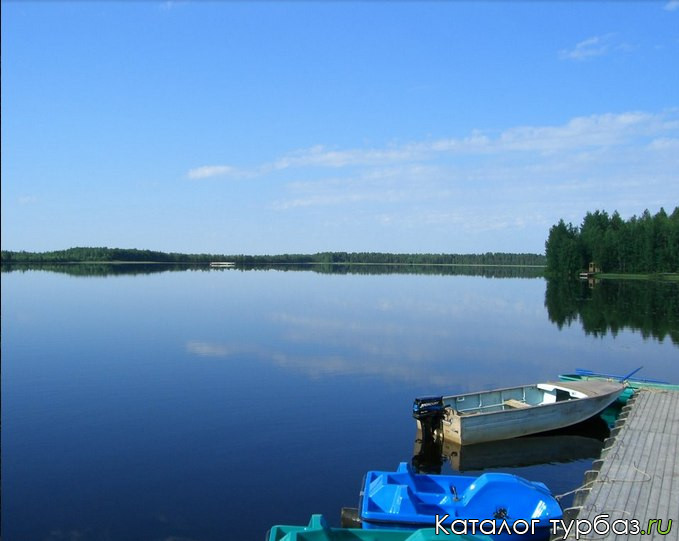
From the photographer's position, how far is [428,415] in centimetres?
1911

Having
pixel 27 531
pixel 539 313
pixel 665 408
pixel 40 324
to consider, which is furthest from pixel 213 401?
pixel 539 313

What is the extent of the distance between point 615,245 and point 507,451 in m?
122

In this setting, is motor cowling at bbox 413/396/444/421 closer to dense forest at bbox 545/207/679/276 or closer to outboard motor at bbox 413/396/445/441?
outboard motor at bbox 413/396/445/441

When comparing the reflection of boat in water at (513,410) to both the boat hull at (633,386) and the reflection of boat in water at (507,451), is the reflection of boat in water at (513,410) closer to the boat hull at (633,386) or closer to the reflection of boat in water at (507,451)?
the reflection of boat in water at (507,451)

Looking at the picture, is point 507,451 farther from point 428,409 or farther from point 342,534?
point 342,534

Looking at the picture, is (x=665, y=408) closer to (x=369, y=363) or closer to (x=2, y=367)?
(x=369, y=363)

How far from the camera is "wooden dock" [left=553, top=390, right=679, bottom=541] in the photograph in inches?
426

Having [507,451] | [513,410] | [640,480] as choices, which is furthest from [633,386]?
[640,480]

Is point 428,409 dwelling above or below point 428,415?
above

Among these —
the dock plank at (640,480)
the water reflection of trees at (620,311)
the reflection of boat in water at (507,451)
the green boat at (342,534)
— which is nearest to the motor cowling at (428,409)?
the reflection of boat in water at (507,451)

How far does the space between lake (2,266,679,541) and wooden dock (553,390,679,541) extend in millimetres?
1928

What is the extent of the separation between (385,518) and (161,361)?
22241mm

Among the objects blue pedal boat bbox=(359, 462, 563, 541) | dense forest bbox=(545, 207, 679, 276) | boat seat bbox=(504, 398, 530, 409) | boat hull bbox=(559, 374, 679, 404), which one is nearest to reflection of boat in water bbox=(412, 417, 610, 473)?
boat seat bbox=(504, 398, 530, 409)

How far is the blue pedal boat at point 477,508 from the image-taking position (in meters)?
11.8
